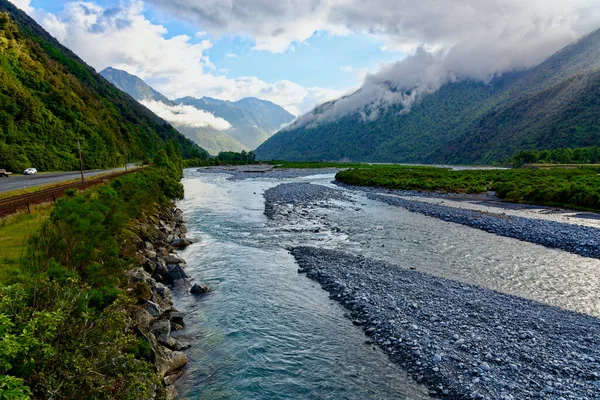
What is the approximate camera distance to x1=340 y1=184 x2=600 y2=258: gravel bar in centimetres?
2591

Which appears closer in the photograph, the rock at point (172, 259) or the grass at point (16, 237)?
the grass at point (16, 237)

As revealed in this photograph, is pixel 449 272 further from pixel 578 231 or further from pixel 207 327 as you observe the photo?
Answer: pixel 578 231

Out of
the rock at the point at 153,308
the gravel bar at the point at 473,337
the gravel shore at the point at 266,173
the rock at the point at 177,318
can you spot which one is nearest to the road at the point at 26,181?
the rock at the point at 153,308

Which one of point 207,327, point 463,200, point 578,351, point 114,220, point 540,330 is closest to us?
point 578,351

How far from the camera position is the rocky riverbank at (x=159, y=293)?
11195 millimetres

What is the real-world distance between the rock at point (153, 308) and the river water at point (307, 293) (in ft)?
4.73

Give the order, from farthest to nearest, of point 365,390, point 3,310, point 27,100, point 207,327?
point 27,100
point 207,327
point 365,390
point 3,310

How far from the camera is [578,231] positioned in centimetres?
2953

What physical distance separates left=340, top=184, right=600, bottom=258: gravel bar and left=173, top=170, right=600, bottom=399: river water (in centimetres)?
168

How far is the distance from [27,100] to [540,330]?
9584 centimetres

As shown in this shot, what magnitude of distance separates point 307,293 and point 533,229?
982 inches

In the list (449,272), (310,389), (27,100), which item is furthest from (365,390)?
(27,100)

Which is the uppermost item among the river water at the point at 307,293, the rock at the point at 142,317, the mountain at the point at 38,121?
the mountain at the point at 38,121

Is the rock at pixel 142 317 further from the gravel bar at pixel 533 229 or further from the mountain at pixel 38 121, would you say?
the mountain at pixel 38 121
